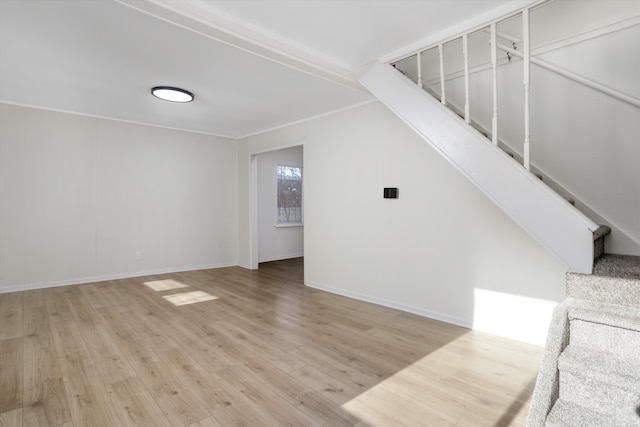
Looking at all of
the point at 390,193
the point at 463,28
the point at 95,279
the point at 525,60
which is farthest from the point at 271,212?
the point at 525,60

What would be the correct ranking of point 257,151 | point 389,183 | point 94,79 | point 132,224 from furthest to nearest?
point 257,151, point 132,224, point 389,183, point 94,79

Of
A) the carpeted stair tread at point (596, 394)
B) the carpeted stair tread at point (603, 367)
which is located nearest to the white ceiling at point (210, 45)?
the carpeted stair tread at point (603, 367)

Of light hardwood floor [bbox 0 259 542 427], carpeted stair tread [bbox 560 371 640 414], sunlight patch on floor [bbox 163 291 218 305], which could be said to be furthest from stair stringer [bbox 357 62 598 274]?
sunlight patch on floor [bbox 163 291 218 305]

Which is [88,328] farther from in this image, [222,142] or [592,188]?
[592,188]

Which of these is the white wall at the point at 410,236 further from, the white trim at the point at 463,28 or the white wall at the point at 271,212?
the white wall at the point at 271,212

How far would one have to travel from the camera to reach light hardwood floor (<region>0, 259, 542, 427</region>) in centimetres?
188

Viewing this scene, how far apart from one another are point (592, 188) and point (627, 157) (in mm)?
308

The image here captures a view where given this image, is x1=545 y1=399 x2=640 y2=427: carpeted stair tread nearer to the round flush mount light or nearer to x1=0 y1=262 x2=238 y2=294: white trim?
the round flush mount light

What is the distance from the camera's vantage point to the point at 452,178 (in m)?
3.28

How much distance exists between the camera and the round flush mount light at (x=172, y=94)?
3.65 meters

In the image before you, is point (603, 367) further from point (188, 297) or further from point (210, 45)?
point (188, 297)

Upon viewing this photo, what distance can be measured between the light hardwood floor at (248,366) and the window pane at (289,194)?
3433 mm

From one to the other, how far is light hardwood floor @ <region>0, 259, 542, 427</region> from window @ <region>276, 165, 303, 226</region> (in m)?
3.41

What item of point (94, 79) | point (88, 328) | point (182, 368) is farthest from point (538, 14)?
point (88, 328)
